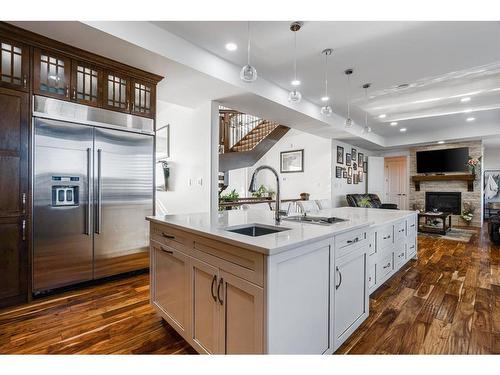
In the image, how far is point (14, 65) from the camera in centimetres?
227

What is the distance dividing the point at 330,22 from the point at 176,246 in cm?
251

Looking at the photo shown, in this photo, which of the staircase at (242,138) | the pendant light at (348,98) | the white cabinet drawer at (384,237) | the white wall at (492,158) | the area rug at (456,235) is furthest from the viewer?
the white wall at (492,158)

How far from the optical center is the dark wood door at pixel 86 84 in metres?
2.57

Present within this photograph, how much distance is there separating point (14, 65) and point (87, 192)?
1285 mm

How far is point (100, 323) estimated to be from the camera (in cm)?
205

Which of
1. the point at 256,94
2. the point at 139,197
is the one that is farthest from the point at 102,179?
the point at 256,94

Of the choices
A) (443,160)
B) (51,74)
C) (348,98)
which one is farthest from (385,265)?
(443,160)

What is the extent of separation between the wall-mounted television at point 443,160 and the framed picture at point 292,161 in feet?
13.2

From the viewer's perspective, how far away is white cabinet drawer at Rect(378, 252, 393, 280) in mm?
2747

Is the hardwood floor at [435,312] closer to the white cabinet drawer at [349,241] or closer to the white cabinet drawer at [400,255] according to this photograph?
the white cabinet drawer at [400,255]

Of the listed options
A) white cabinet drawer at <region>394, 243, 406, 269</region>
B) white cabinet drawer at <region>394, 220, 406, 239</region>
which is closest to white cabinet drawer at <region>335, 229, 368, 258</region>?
white cabinet drawer at <region>394, 220, 406, 239</region>

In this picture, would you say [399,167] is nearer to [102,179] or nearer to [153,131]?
→ [153,131]

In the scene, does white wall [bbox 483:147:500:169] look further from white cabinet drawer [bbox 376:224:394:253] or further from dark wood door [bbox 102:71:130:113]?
dark wood door [bbox 102:71:130:113]

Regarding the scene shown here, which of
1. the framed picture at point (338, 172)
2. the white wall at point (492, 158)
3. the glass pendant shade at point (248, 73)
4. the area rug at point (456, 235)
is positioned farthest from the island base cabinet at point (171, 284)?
the white wall at point (492, 158)
